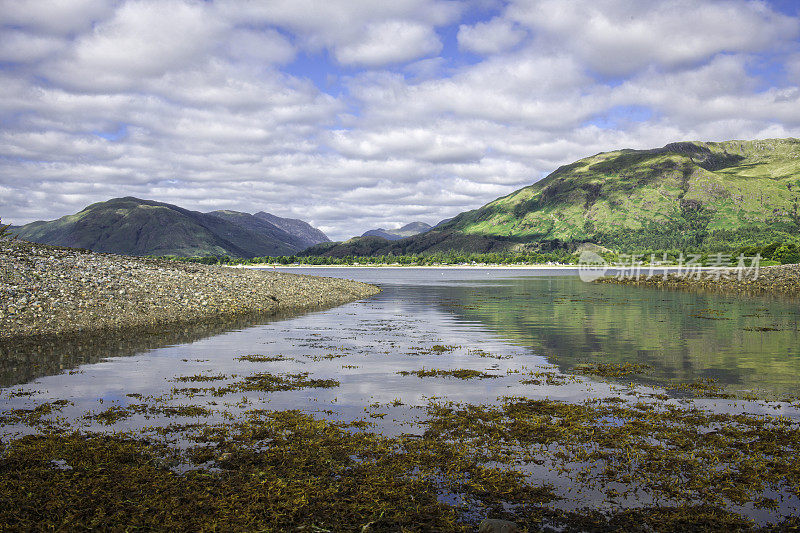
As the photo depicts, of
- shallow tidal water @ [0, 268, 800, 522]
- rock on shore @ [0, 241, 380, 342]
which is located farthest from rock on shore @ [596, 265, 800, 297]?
rock on shore @ [0, 241, 380, 342]

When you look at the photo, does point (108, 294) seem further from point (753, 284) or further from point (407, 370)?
point (753, 284)

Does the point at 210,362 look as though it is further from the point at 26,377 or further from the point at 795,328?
the point at 795,328

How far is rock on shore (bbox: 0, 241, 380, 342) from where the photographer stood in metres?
34.4

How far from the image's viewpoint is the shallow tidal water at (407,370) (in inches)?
680

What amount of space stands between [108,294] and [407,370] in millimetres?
29423

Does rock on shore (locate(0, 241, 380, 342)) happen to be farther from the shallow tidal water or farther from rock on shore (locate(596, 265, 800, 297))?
rock on shore (locate(596, 265, 800, 297))

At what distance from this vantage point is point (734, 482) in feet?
38.2

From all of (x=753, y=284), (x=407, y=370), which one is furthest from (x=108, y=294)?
(x=753, y=284)

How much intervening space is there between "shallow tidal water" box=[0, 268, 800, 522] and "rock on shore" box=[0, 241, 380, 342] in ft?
23.1

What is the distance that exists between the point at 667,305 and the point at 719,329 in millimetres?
25286

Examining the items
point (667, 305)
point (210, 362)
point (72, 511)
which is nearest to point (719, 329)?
point (667, 305)

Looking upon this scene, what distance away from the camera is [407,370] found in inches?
968

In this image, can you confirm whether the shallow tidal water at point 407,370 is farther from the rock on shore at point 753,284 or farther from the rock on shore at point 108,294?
the rock on shore at point 753,284

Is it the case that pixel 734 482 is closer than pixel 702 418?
Yes
